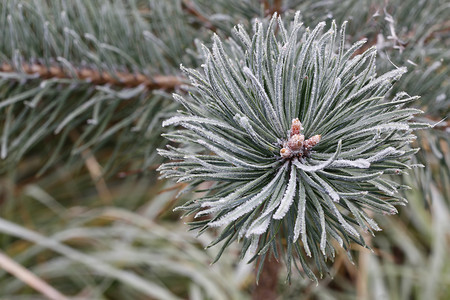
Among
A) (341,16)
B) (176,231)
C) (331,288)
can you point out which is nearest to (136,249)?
(176,231)

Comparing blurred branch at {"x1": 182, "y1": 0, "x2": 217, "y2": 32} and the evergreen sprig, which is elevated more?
blurred branch at {"x1": 182, "y1": 0, "x2": 217, "y2": 32}

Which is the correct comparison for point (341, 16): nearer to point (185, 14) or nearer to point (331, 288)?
point (185, 14)

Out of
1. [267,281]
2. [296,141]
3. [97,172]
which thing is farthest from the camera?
[97,172]

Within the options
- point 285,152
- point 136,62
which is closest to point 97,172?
point 136,62

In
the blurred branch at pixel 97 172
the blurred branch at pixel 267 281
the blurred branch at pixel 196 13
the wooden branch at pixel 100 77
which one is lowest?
the blurred branch at pixel 267 281

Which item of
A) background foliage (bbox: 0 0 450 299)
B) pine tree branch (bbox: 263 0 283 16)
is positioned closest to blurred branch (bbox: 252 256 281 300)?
background foliage (bbox: 0 0 450 299)

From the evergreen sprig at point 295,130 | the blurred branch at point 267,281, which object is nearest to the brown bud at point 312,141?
the evergreen sprig at point 295,130

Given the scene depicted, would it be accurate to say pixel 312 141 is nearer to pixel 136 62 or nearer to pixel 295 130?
pixel 295 130

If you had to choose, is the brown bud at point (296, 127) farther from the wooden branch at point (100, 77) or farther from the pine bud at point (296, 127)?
the wooden branch at point (100, 77)

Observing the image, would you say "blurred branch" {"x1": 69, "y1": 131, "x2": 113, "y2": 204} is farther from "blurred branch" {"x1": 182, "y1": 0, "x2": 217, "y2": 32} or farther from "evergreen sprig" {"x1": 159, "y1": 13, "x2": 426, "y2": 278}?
"evergreen sprig" {"x1": 159, "y1": 13, "x2": 426, "y2": 278}
